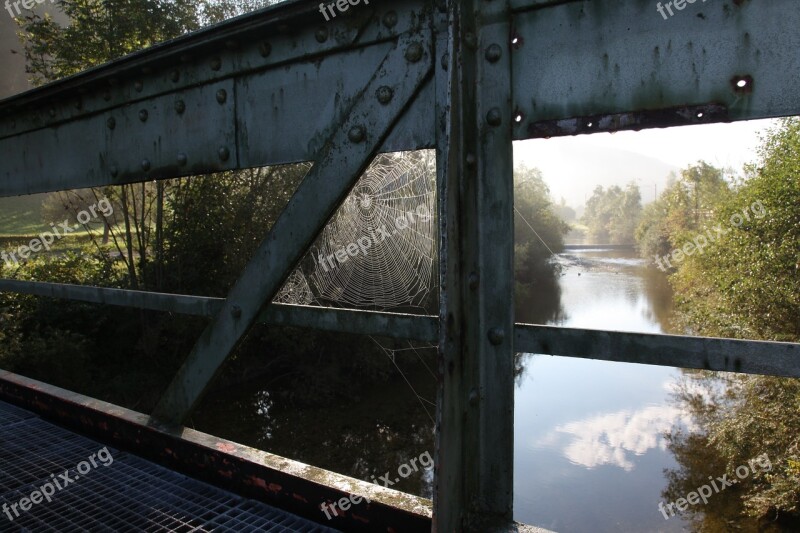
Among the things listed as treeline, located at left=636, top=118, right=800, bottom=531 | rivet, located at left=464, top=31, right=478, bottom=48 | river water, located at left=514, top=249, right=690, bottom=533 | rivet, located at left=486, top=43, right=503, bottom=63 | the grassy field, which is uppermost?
the grassy field

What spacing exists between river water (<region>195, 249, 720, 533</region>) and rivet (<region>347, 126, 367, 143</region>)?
30.5ft

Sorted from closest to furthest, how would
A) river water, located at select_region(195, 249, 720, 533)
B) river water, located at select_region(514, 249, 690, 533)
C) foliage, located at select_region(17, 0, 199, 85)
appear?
1. river water, located at select_region(514, 249, 690, 533)
2. river water, located at select_region(195, 249, 720, 533)
3. foliage, located at select_region(17, 0, 199, 85)

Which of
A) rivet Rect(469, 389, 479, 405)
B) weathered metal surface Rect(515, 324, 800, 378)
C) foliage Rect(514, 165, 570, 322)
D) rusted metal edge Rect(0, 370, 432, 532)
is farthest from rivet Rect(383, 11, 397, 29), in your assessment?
foliage Rect(514, 165, 570, 322)

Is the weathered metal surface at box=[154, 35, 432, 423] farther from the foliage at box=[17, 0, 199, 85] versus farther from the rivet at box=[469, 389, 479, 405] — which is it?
the foliage at box=[17, 0, 199, 85]

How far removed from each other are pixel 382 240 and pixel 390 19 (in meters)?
8.89

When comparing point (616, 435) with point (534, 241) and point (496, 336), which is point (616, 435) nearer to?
point (496, 336)

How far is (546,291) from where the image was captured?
31.0m

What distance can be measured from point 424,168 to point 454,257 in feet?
Result: 27.5

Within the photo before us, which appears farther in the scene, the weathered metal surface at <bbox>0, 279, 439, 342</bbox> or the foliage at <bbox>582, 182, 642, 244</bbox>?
the foliage at <bbox>582, 182, 642, 244</bbox>

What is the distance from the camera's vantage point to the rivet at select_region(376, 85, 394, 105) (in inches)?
65.0

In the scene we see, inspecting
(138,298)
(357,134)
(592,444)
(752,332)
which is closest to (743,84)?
(357,134)

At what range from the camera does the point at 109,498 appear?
2.20m

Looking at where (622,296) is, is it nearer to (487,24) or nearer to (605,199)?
(487,24)

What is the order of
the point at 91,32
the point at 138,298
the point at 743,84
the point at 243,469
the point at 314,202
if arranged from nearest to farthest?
the point at 743,84, the point at 314,202, the point at 243,469, the point at 138,298, the point at 91,32
